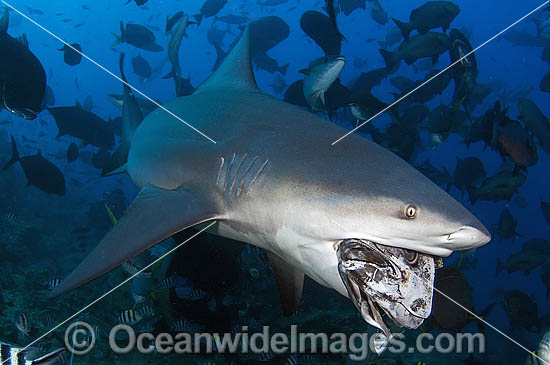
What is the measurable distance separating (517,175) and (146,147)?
6.64 m

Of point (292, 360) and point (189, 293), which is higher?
point (189, 293)

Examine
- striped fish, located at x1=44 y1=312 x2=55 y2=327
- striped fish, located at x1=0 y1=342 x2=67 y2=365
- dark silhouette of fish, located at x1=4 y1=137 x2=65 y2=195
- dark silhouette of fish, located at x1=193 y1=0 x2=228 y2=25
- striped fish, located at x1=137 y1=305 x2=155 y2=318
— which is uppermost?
dark silhouette of fish, located at x1=193 y1=0 x2=228 y2=25

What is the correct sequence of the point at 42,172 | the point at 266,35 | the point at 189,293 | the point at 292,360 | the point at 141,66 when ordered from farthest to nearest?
the point at 141,66, the point at 266,35, the point at 42,172, the point at 189,293, the point at 292,360

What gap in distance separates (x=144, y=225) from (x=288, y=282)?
134cm

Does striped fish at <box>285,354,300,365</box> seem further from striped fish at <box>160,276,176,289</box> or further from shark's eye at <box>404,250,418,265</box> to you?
shark's eye at <box>404,250,418,265</box>

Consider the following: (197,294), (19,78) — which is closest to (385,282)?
(197,294)

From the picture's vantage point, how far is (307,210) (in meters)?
1.98

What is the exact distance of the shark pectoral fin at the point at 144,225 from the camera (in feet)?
6.44

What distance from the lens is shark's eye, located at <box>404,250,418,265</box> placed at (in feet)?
6.24

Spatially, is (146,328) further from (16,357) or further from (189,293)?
(16,357)

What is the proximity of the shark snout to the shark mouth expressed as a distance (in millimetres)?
308

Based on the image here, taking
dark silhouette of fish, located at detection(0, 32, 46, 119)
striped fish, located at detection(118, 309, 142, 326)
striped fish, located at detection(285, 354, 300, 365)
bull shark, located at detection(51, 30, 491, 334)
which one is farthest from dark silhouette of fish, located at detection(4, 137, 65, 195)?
striped fish, located at detection(285, 354, 300, 365)

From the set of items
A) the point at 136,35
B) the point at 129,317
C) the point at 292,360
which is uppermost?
the point at 136,35

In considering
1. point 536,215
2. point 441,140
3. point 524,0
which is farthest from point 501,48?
point 441,140
